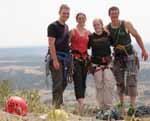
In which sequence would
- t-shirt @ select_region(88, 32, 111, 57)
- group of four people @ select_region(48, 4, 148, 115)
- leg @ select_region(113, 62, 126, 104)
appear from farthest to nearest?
1. leg @ select_region(113, 62, 126, 104)
2. t-shirt @ select_region(88, 32, 111, 57)
3. group of four people @ select_region(48, 4, 148, 115)

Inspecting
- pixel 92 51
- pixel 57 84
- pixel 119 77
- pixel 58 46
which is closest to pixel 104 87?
pixel 119 77

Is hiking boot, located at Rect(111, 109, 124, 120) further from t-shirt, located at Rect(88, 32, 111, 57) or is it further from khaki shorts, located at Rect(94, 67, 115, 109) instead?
t-shirt, located at Rect(88, 32, 111, 57)

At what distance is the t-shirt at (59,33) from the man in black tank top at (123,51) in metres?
1.06

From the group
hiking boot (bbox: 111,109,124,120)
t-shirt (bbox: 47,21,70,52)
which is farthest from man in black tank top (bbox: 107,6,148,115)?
hiking boot (bbox: 111,109,124,120)

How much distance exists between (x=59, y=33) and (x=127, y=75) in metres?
1.90

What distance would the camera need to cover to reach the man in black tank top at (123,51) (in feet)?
41.5

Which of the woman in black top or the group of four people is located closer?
the group of four people

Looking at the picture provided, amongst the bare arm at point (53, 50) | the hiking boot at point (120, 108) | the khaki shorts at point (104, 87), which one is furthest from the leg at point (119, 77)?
the bare arm at point (53, 50)

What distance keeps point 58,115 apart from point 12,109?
2.02m

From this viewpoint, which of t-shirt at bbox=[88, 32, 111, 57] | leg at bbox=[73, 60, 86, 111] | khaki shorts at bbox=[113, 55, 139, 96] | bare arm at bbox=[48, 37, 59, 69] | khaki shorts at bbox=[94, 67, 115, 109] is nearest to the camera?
bare arm at bbox=[48, 37, 59, 69]

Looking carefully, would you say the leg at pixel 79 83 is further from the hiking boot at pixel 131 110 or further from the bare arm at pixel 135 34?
the bare arm at pixel 135 34

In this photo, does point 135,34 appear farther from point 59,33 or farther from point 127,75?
point 59,33

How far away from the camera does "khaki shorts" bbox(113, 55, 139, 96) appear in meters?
12.9

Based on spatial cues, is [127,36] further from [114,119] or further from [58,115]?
[58,115]
